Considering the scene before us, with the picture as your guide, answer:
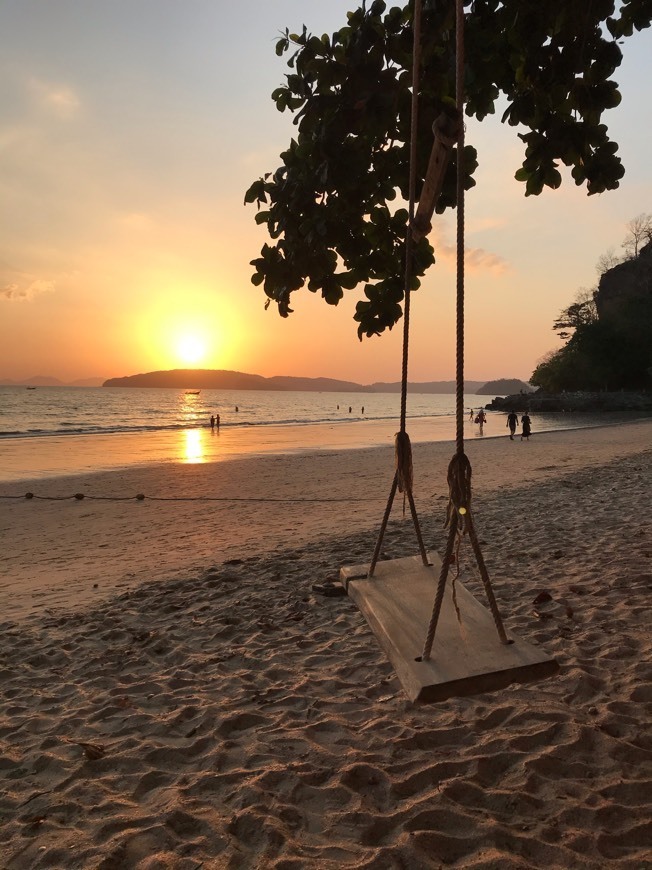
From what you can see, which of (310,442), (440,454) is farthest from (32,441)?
(440,454)

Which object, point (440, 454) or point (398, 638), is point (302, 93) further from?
point (440, 454)

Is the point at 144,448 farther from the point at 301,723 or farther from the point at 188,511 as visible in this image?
the point at 301,723

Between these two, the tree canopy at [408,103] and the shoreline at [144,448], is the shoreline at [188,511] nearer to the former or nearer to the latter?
the shoreline at [144,448]

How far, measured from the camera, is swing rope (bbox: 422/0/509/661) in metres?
1.99

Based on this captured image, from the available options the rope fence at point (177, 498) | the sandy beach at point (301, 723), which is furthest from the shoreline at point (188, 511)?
the sandy beach at point (301, 723)

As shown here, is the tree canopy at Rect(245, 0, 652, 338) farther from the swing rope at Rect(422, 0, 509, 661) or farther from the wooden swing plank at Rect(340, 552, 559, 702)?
the wooden swing plank at Rect(340, 552, 559, 702)

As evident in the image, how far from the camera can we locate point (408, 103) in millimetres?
3186

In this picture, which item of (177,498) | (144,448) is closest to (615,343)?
(144,448)

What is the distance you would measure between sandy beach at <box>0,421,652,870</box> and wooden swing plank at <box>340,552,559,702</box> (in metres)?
0.77

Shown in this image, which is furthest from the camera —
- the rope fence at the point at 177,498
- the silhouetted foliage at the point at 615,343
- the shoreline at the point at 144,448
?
the silhouetted foliage at the point at 615,343

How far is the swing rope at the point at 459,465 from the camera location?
1.99 metres

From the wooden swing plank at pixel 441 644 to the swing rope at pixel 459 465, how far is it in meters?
0.08

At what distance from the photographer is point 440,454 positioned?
899 inches

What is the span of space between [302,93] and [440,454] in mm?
20477
